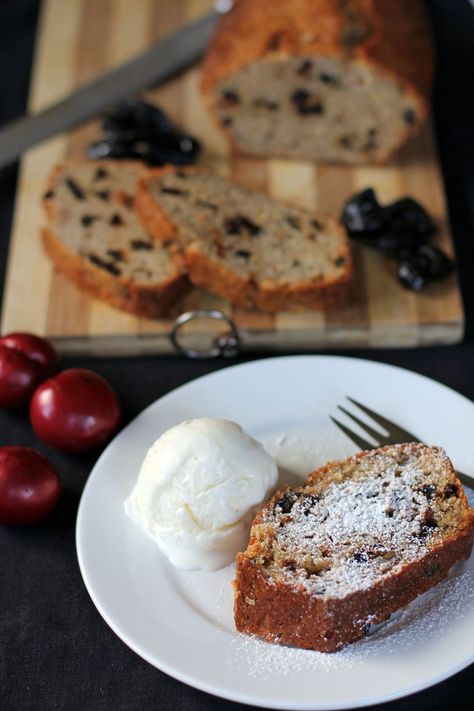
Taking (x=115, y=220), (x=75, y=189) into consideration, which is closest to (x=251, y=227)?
(x=115, y=220)

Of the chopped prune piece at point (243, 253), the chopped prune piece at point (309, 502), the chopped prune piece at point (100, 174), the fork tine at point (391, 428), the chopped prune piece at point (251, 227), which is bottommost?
the chopped prune piece at point (100, 174)

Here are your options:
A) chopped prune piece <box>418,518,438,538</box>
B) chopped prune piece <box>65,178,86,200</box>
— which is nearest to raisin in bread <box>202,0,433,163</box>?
chopped prune piece <box>65,178,86,200</box>

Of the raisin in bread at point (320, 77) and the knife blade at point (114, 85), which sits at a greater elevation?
the raisin in bread at point (320, 77)

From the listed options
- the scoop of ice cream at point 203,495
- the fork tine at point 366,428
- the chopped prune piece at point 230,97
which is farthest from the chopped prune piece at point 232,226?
the scoop of ice cream at point 203,495

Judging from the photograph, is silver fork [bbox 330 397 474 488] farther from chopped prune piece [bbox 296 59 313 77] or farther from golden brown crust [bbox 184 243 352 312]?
chopped prune piece [bbox 296 59 313 77]

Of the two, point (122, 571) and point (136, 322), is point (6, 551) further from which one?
point (136, 322)

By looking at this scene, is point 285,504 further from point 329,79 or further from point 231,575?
point 329,79

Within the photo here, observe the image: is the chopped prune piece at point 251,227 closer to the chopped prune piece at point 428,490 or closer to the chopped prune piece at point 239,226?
the chopped prune piece at point 239,226
